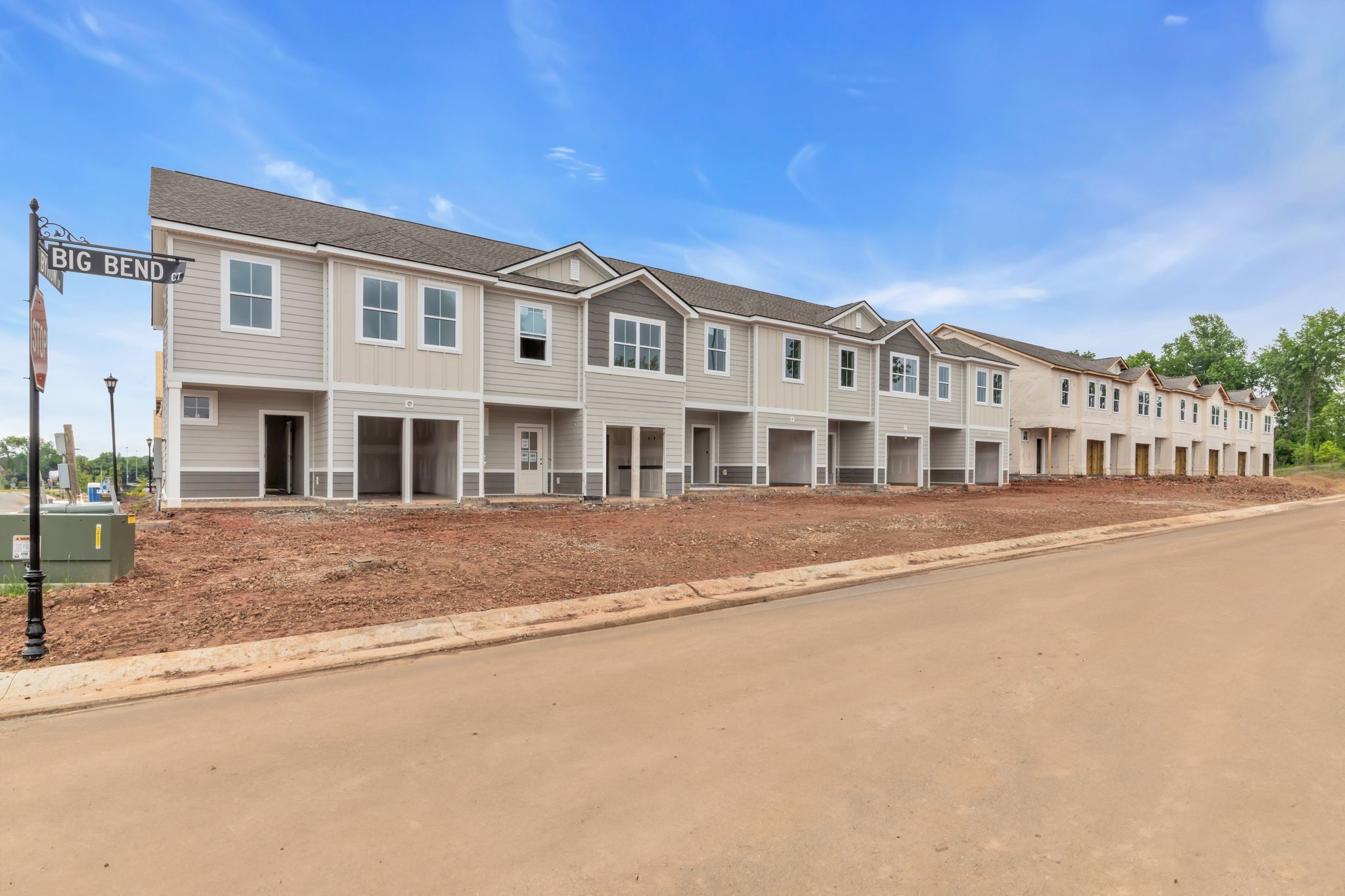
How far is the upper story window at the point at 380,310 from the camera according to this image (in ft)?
56.7

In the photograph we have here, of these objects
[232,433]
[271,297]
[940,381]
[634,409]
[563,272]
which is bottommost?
[232,433]

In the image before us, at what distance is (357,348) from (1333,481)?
62898 millimetres

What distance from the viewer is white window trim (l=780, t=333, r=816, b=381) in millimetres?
26312

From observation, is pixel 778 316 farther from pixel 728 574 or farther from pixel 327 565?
pixel 327 565

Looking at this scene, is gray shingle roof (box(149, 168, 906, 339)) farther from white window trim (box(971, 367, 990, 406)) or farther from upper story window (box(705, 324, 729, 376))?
white window trim (box(971, 367, 990, 406))

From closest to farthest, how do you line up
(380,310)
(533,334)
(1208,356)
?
(380,310)
(533,334)
(1208,356)

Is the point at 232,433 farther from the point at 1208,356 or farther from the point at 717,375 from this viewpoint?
the point at 1208,356

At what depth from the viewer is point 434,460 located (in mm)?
21188

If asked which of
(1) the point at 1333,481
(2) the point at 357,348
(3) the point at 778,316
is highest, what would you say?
(3) the point at 778,316

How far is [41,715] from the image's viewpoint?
16.1ft

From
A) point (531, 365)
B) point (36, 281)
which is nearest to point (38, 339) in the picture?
point (36, 281)

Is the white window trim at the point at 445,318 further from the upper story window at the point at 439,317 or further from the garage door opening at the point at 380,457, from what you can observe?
the garage door opening at the point at 380,457

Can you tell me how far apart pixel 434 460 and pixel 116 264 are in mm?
14975

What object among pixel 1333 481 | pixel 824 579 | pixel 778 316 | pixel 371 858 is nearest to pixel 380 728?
pixel 371 858
